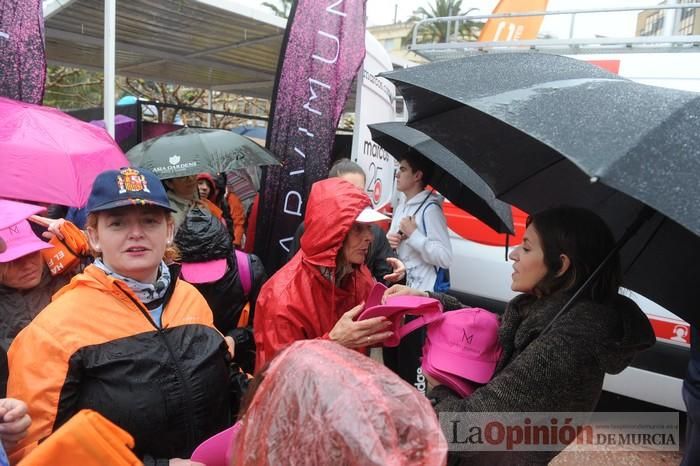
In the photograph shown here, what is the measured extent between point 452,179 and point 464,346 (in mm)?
2095

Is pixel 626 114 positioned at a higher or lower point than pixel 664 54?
lower

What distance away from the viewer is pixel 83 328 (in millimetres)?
1438

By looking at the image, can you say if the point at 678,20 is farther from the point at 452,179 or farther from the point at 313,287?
the point at 313,287

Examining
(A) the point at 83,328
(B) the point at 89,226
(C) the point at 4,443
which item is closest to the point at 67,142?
(B) the point at 89,226

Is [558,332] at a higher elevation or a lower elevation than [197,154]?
lower

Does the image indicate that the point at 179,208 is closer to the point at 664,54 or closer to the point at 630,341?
the point at 630,341

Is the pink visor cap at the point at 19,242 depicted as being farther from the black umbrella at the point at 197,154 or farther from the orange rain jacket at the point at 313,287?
the black umbrella at the point at 197,154

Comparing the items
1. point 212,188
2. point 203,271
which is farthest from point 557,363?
point 212,188

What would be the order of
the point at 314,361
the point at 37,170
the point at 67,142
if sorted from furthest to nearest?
the point at 67,142 < the point at 37,170 < the point at 314,361

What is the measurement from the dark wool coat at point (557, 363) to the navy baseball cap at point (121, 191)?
1.04 meters

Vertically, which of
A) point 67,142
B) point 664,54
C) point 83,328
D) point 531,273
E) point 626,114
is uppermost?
point 664,54

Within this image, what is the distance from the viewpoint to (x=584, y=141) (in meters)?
1.14

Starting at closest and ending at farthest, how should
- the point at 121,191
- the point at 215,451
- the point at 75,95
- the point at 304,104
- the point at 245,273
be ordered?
1. the point at 215,451
2. the point at 121,191
3. the point at 245,273
4. the point at 304,104
5. the point at 75,95

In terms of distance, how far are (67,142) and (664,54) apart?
12.5 ft
